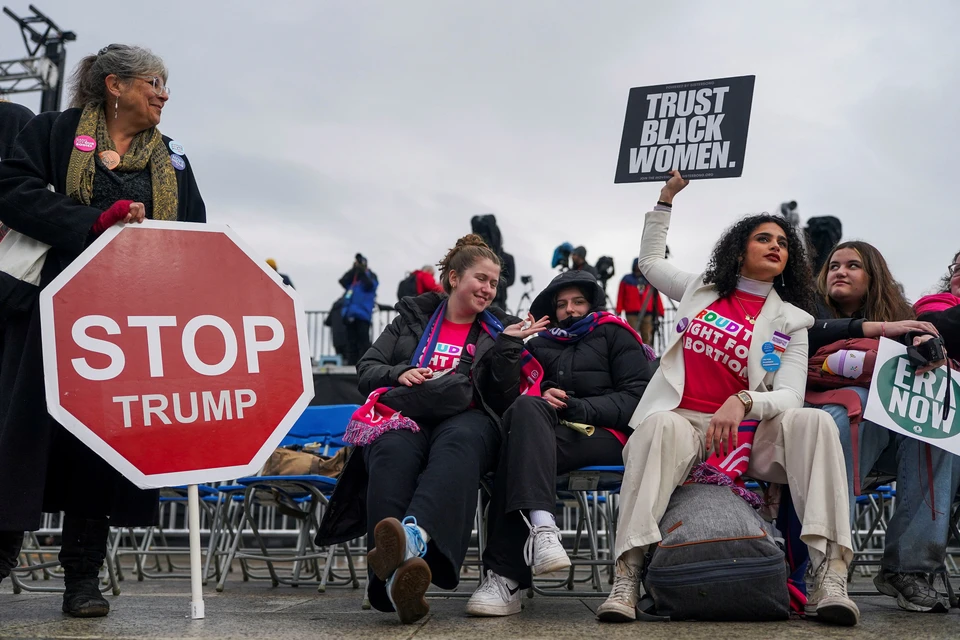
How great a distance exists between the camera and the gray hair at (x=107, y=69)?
3.46 meters

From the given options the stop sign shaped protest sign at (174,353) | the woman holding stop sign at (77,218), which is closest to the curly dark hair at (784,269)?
the stop sign shaped protest sign at (174,353)

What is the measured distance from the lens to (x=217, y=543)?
19.1ft

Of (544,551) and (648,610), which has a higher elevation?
(544,551)

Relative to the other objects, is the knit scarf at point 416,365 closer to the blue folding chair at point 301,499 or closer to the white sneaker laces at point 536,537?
the white sneaker laces at point 536,537

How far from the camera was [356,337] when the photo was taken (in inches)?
579

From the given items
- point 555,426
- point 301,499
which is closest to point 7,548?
point 555,426

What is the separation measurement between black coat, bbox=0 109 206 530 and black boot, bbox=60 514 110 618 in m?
0.07

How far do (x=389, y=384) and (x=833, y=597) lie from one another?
6.22 ft

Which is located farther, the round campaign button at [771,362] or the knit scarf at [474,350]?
the knit scarf at [474,350]

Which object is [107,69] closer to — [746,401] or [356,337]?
[746,401]

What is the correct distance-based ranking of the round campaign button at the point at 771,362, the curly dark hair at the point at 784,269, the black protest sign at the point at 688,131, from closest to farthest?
1. the round campaign button at the point at 771,362
2. the curly dark hair at the point at 784,269
3. the black protest sign at the point at 688,131

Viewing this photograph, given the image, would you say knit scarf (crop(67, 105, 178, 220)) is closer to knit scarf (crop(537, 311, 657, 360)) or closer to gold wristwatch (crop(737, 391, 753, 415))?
knit scarf (crop(537, 311, 657, 360))

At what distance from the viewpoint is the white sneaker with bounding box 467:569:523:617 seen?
329 centimetres

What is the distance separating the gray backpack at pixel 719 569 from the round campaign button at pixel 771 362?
0.66 m
